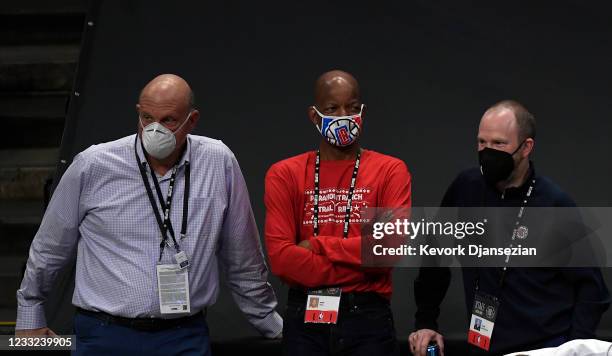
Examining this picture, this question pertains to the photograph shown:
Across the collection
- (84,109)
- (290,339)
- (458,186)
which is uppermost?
(84,109)

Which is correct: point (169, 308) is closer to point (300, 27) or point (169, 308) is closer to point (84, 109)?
point (84, 109)

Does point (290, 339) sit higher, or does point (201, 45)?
point (201, 45)

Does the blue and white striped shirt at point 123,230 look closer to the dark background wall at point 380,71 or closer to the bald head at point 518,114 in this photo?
the bald head at point 518,114

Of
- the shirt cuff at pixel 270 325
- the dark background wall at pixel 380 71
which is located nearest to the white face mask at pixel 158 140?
the shirt cuff at pixel 270 325

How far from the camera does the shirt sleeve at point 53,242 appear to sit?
11.3ft

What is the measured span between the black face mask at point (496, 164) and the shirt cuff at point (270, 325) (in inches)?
38.2

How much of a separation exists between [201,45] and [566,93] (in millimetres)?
2019

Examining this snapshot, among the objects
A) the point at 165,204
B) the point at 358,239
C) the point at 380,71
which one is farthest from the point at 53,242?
the point at 380,71

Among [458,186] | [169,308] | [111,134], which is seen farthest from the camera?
[111,134]

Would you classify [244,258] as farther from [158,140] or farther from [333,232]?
[158,140]

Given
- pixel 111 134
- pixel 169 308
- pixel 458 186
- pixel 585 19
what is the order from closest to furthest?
pixel 169 308 < pixel 458 186 < pixel 111 134 < pixel 585 19

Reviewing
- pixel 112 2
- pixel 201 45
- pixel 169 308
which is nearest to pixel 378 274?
pixel 169 308

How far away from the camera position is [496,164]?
3381mm

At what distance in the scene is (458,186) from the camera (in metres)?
3.62
